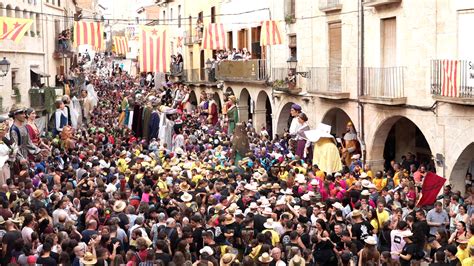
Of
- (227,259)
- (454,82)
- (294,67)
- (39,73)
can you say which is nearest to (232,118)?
(294,67)

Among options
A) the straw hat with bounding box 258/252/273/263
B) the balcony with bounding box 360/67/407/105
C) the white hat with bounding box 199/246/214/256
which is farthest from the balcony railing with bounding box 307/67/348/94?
the straw hat with bounding box 258/252/273/263

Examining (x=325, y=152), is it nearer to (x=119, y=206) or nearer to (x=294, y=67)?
(x=119, y=206)

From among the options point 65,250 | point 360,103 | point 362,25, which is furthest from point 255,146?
point 65,250

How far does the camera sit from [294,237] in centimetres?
1209

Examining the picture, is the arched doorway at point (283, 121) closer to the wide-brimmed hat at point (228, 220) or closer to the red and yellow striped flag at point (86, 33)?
the red and yellow striped flag at point (86, 33)

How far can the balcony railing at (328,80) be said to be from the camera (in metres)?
24.3

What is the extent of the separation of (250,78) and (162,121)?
945 cm

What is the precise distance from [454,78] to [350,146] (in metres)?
6.03

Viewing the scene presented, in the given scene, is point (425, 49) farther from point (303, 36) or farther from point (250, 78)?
point (250, 78)

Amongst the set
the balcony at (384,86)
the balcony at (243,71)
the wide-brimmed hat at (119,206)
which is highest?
the balcony at (243,71)

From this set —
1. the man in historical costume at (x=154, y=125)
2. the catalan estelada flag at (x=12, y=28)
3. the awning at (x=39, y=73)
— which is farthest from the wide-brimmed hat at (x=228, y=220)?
the awning at (x=39, y=73)

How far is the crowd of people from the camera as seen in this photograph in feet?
37.9

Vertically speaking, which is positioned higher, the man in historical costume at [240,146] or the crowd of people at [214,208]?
the man in historical costume at [240,146]

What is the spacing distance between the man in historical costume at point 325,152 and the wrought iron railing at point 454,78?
3002 mm
